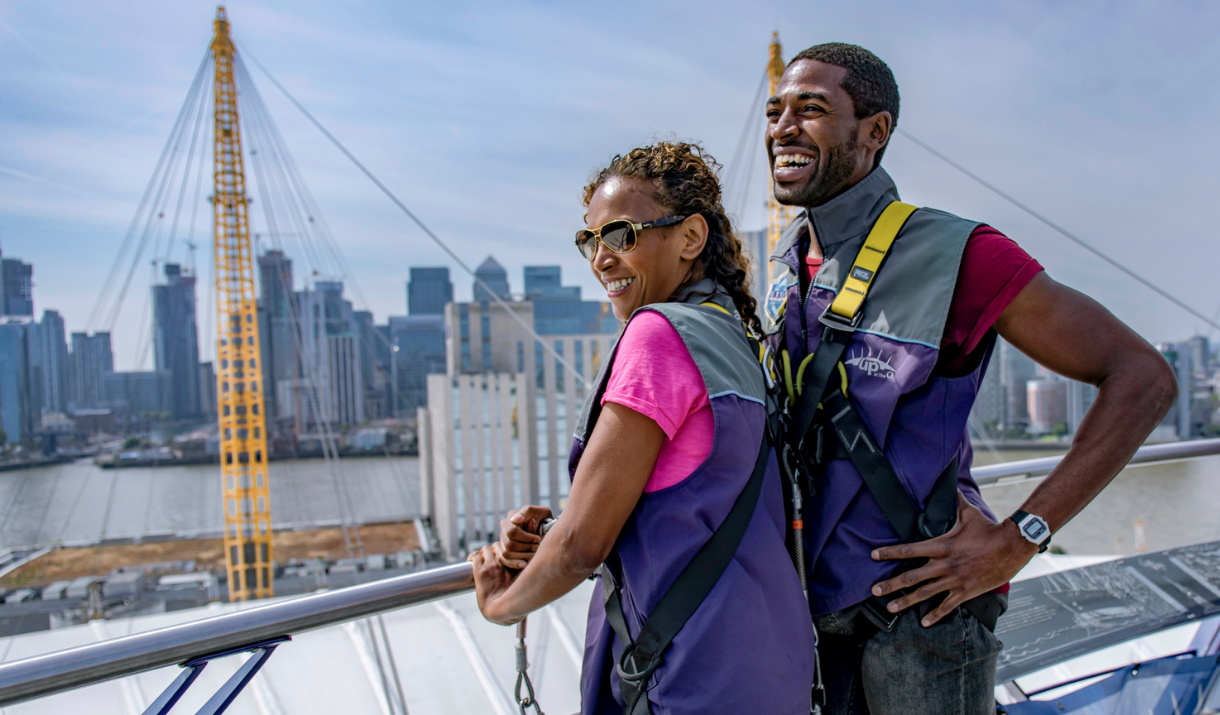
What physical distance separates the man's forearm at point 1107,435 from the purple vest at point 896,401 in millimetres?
130

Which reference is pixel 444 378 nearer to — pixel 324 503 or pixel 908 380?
pixel 324 503

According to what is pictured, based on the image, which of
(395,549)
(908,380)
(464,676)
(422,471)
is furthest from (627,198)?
(422,471)

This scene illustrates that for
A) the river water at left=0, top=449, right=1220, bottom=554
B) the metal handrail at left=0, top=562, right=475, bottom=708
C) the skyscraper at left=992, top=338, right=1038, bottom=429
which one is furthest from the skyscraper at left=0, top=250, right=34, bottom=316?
the skyscraper at left=992, top=338, right=1038, bottom=429

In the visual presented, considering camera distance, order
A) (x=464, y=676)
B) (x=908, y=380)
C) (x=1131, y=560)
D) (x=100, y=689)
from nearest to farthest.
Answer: (x=908, y=380), (x=1131, y=560), (x=100, y=689), (x=464, y=676)

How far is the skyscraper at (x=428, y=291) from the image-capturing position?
166 ft

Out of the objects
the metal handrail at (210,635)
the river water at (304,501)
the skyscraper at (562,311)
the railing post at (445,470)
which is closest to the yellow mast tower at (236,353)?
the river water at (304,501)

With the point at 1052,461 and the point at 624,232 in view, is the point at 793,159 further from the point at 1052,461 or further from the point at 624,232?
the point at 1052,461

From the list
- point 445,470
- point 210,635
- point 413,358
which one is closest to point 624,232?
point 210,635

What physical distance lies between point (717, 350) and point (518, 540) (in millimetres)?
427

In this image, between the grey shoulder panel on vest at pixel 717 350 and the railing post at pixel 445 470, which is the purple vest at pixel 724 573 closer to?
the grey shoulder panel on vest at pixel 717 350

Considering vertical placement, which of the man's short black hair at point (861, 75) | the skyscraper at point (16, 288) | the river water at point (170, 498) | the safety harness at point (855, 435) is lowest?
the river water at point (170, 498)

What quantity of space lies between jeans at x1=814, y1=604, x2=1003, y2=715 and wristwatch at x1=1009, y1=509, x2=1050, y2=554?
0.48 feet

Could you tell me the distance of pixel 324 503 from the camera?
1645 inches

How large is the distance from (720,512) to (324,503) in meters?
45.0
